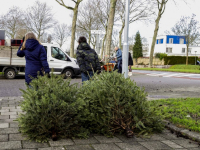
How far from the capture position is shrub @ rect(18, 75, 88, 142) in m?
3.59

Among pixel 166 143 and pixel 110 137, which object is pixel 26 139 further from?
pixel 166 143

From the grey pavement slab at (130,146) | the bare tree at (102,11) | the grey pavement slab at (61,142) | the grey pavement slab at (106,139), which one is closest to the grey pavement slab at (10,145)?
the grey pavement slab at (61,142)

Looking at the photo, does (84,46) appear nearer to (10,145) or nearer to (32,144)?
(32,144)

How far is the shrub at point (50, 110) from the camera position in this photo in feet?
11.8

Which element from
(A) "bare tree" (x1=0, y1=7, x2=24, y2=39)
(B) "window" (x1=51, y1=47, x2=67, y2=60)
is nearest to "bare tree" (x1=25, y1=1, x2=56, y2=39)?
(A) "bare tree" (x1=0, y1=7, x2=24, y2=39)

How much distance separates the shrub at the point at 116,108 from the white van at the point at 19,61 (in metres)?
10.9

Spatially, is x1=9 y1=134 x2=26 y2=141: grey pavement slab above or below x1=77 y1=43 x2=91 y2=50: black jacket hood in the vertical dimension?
below

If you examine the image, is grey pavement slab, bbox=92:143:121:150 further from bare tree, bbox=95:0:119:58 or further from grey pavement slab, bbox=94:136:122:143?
bare tree, bbox=95:0:119:58

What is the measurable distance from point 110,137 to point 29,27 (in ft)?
149

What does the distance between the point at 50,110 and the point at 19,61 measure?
11.4 meters

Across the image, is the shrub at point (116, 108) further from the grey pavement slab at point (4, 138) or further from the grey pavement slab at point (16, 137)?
the grey pavement slab at point (4, 138)

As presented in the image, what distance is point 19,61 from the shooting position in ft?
46.9

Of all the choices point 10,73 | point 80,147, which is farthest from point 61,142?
point 10,73

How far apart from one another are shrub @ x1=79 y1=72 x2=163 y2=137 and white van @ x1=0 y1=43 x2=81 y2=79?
10.9m
